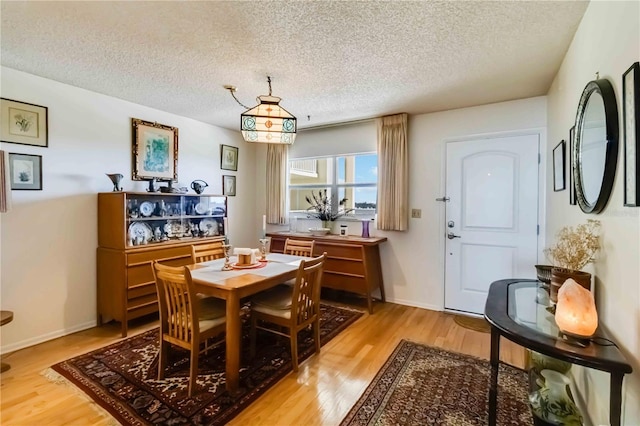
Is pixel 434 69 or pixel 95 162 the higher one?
pixel 434 69

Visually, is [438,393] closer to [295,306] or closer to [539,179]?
[295,306]

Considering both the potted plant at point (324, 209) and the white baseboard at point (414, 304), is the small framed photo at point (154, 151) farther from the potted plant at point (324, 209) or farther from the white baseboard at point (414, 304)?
the white baseboard at point (414, 304)

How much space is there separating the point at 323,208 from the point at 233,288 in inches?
107

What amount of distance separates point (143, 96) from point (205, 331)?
268 cm

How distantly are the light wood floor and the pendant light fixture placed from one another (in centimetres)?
192

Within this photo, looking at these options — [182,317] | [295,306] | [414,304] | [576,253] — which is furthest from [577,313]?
[414,304]

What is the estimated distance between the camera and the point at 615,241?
1.35 metres

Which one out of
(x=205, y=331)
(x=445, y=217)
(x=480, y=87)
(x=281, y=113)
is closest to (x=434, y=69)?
(x=480, y=87)

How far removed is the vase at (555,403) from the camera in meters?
1.53

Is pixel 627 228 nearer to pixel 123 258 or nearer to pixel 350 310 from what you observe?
pixel 350 310

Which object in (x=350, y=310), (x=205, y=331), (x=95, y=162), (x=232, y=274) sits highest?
(x=95, y=162)

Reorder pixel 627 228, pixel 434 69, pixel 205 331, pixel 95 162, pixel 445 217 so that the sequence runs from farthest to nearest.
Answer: pixel 445 217 → pixel 95 162 → pixel 434 69 → pixel 205 331 → pixel 627 228

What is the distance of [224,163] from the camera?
4.74 m

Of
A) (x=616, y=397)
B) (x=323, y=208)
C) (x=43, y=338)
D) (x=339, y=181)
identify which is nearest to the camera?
(x=616, y=397)
